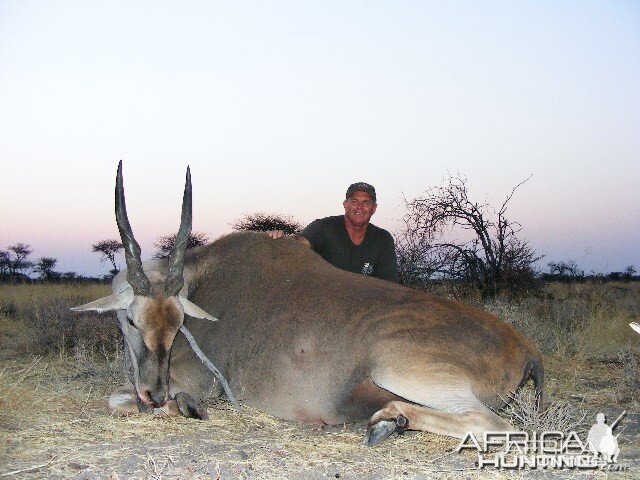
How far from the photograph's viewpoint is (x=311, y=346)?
463 centimetres

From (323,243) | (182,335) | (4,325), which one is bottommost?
(4,325)

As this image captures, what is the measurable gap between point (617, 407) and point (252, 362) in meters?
2.77

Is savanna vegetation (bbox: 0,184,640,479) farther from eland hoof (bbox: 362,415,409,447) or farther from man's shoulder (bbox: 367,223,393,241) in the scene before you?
man's shoulder (bbox: 367,223,393,241)

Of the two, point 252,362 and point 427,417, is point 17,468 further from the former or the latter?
point 427,417

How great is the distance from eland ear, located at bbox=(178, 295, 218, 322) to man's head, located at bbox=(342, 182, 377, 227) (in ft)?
7.31

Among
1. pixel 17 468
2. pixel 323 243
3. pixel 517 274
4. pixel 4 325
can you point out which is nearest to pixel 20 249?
pixel 4 325

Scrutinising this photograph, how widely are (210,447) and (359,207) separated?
3.33m

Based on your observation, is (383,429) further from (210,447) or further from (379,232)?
(379,232)

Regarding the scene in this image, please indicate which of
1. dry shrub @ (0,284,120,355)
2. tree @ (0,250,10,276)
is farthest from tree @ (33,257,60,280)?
dry shrub @ (0,284,120,355)

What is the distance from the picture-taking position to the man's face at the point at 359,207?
683 centimetres

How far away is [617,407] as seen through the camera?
A: 211 inches

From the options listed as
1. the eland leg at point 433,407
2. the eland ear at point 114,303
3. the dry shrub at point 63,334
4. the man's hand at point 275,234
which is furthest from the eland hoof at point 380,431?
the dry shrub at point 63,334

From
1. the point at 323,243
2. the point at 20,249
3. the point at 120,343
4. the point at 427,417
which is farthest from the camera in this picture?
the point at 20,249

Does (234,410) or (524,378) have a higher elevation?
(524,378)
